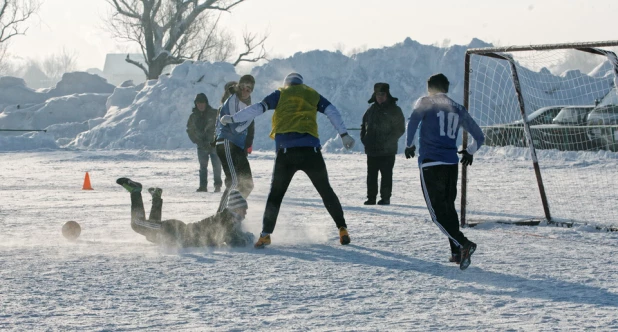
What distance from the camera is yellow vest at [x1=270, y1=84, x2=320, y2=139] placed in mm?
7164

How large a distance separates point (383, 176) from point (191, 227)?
Result: 4.83m

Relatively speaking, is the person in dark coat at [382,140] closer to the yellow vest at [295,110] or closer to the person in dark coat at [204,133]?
the person in dark coat at [204,133]

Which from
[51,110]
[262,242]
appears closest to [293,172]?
[262,242]

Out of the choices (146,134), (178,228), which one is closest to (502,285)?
(178,228)

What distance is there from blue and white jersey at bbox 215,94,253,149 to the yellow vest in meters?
1.25

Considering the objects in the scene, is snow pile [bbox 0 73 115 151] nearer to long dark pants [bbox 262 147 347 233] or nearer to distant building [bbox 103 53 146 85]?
long dark pants [bbox 262 147 347 233]

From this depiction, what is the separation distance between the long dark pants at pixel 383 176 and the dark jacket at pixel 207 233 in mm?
4397

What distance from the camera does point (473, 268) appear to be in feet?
20.9

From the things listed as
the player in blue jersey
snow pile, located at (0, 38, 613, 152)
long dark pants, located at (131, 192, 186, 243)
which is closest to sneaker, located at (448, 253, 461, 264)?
the player in blue jersey

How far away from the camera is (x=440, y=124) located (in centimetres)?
643

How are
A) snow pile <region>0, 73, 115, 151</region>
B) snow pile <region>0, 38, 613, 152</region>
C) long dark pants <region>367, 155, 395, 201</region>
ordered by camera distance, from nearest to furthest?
1. long dark pants <region>367, 155, 395, 201</region>
2. snow pile <region>0, 73, 115, 151</region>
3. snow pile <region>0, 38, 613, 152</region>

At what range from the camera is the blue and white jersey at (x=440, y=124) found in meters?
6.43

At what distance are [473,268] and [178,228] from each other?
2613mm

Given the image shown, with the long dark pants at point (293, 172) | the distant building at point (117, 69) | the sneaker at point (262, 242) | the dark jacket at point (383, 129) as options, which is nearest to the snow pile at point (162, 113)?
the dark jacket at point (383, 129)
